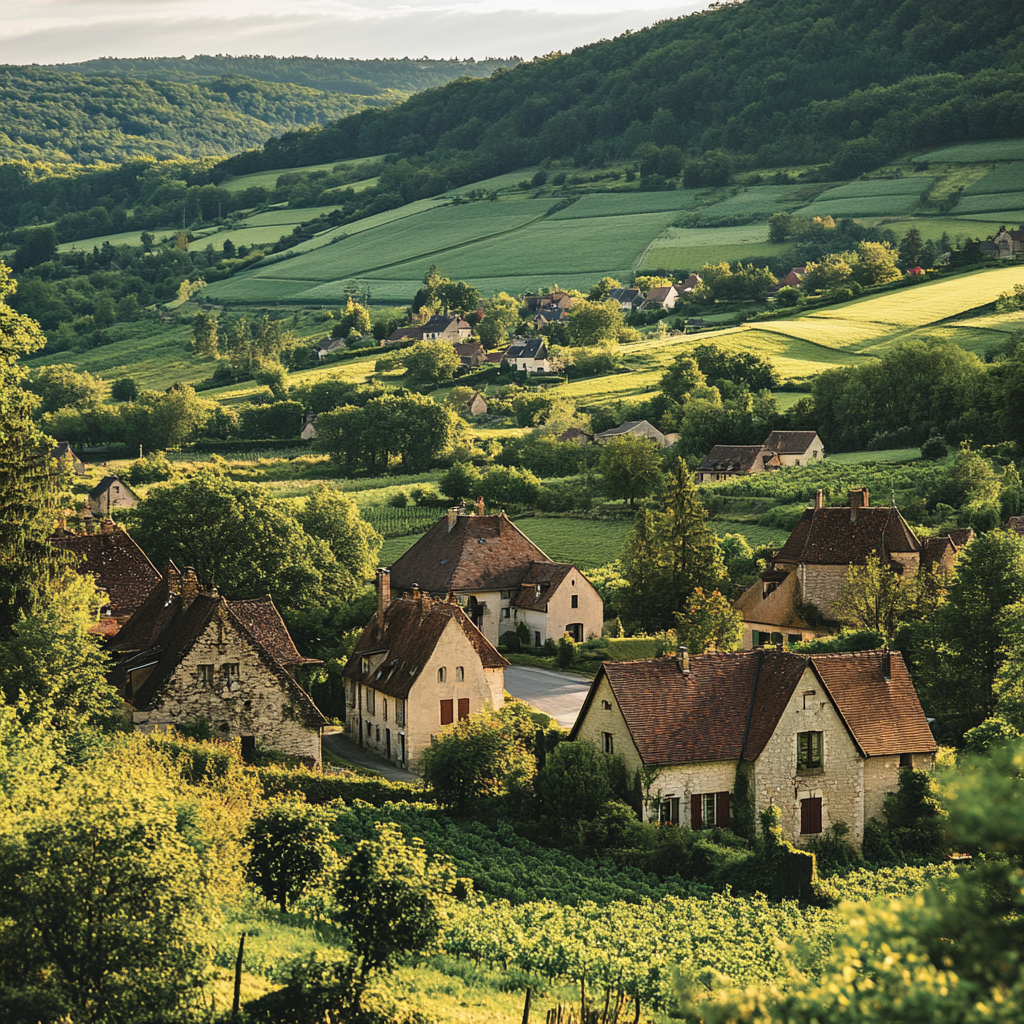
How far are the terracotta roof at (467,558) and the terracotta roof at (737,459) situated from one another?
37401 millimetres

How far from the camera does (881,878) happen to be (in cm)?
3728

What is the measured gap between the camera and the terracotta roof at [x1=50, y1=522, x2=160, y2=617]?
175 ft

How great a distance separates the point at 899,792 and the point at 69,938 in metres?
30.3

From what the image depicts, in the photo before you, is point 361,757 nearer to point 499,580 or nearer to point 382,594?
point 382,594

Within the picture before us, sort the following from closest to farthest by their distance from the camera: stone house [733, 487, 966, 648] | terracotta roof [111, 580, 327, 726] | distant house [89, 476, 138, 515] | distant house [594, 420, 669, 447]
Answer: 1. terracotta roof [111, 580, 327, 726]
2. stone house [733, 487, 966, 648]
3. distant house [89, 476, 138, 515]
4. distant house [594, 420, 669, 447]

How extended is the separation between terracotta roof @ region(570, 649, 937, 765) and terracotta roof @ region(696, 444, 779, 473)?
6099 centimetres

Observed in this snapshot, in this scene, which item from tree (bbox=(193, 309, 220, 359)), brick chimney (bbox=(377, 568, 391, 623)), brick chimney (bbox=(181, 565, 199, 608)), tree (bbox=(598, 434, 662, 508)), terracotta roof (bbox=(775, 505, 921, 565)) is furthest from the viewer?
tree (bbox=(193, 309, 220, 359))

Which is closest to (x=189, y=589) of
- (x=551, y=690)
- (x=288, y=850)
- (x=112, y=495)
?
(x=551, y=690)

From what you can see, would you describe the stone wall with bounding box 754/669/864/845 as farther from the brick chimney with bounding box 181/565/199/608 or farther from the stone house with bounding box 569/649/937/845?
the brick chimney with bounding box 181/565/199/608

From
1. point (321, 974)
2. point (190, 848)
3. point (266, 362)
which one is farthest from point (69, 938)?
point (266, 362)

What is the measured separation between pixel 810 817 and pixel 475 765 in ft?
34.5

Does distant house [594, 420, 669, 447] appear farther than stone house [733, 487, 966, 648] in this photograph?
Yes

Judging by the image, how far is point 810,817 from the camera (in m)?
40.8

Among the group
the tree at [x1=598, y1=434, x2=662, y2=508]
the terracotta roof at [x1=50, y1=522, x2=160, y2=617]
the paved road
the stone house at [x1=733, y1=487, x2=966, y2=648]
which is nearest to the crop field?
the tree at [x1=598, y1=434, x2=662, y2=508]
